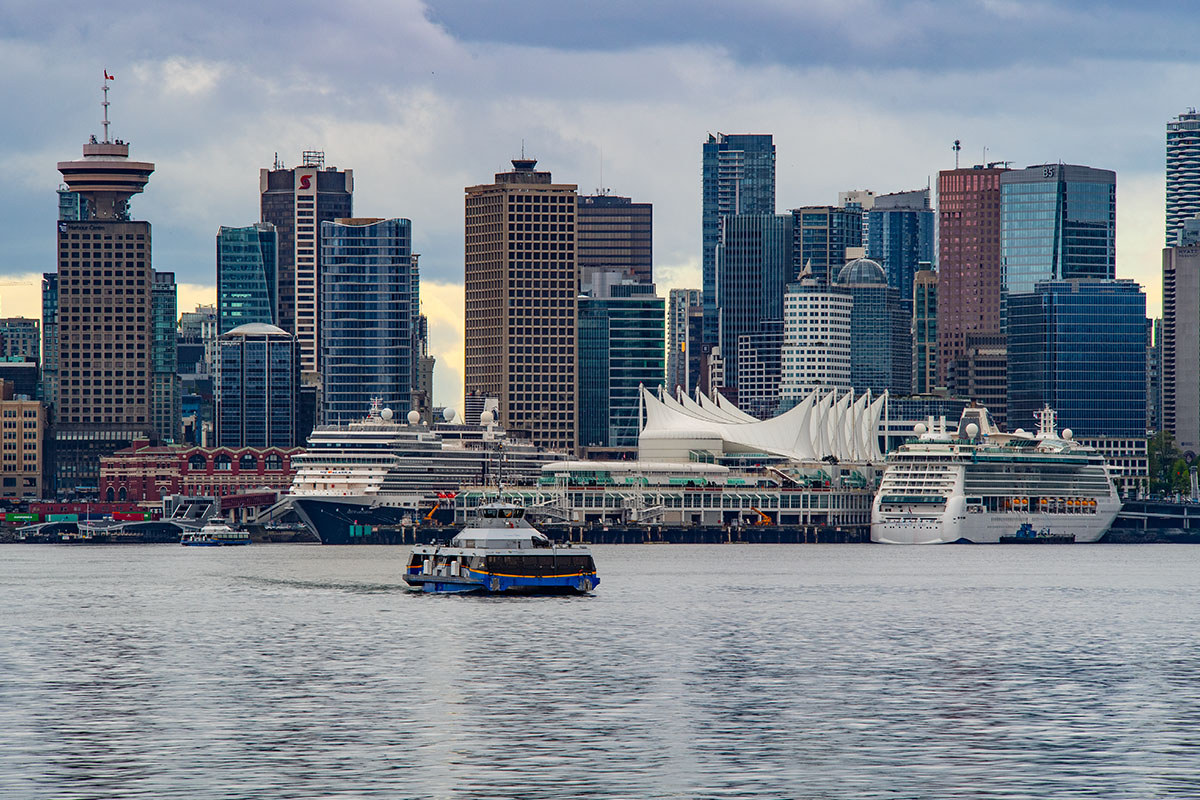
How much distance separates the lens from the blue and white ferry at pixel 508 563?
378ft

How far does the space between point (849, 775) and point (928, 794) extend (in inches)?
119

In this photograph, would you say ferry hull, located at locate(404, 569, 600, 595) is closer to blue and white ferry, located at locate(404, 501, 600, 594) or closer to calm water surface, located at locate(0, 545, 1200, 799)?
blue and white ferry, located at locate(404, 501, 600, 594)

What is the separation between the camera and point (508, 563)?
11462 centimetres

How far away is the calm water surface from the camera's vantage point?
2085 inches

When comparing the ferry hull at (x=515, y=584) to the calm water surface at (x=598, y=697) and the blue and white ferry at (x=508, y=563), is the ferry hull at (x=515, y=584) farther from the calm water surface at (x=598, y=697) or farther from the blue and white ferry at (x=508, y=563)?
the calm water surface at (x=598, y=697)

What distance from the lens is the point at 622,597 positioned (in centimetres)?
11844

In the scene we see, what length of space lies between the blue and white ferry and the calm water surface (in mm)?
2357

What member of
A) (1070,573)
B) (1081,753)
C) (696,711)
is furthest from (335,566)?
(1081,753)

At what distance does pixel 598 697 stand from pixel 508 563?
46802 mm

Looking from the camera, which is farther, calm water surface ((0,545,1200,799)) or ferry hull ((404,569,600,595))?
ferry hull ((404,569,600,595))

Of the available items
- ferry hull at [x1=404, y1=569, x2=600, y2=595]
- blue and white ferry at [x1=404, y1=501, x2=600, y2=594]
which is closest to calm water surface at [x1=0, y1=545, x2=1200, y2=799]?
ferry hull at [x1=404, y1=569, x2=600, y2=595]

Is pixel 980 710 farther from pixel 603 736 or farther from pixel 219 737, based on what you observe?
pixel 219 737

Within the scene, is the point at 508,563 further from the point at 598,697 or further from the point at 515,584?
the point at 598,697

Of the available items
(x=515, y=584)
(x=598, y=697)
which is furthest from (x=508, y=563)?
(x=598, y=697)
